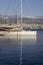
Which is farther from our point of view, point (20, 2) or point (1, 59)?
point (20, 2)

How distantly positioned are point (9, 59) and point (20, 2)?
131 feet

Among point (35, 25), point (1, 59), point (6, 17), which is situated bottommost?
point (35, 25)

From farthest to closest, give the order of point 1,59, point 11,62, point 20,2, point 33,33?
point 20,2
point 33,33
point 1,59
point 11,62

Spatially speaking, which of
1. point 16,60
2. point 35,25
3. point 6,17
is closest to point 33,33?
point 6,17

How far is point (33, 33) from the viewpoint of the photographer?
189ft

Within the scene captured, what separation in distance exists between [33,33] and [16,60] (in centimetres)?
3474

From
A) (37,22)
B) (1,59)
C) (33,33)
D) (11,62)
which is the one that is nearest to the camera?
(11,62)

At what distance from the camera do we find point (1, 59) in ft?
76.9

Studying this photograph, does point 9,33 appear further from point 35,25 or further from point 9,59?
point 35,25

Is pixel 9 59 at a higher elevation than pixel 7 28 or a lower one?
higher

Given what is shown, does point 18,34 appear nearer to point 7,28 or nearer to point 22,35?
point 22,35

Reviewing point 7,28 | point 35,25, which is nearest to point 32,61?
point 7,28

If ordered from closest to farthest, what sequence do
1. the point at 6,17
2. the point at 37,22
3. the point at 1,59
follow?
the point at 1,59, the point at 6,17, the point at 37,22

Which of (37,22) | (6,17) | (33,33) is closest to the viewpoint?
(33,33)
